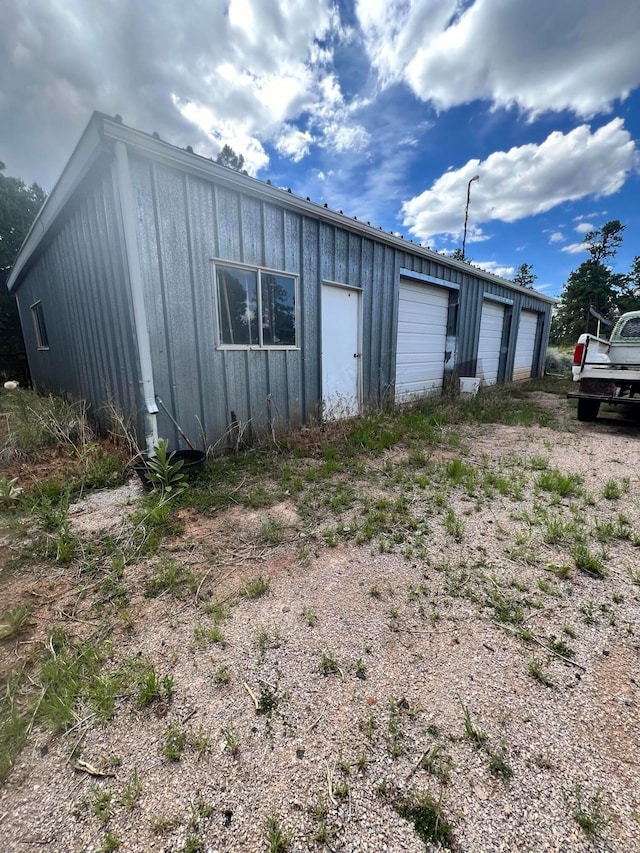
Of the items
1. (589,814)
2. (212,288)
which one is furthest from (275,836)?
(212,288)

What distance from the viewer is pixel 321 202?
15.0ft

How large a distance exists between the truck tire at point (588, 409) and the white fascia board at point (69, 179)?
7.09 metres

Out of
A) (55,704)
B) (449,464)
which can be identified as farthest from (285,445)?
(55,704)

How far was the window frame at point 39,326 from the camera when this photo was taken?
778 centimetres

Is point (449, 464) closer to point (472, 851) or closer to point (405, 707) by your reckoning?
point (405, 707)

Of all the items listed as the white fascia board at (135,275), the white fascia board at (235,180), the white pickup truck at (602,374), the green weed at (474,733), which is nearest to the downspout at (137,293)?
the white fascia board at (135,275)

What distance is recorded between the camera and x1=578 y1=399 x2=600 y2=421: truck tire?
5418mm

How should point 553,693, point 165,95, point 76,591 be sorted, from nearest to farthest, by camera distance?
point 553,693, point 76,591, point 165,95

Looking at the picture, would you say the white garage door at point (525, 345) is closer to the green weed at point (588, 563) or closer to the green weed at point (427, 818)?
the green weed at point (588, 563)

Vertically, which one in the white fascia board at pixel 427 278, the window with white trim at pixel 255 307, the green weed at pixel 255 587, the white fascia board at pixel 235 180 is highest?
the white fascia board at pixel 235 180

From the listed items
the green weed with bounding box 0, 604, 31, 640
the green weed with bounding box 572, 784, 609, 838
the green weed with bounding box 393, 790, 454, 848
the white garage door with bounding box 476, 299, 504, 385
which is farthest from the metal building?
the green weed with bounding box 572, 784, 609, 838

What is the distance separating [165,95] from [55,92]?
228 cm

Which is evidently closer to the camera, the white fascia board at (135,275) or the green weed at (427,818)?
the green weed at (427,818)

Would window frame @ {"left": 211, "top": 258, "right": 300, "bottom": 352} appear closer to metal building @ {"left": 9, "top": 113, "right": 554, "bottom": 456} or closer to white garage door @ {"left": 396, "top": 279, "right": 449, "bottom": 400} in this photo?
metal building @ {"left": 9, "top": 113, "right": 554, "bottom": 456}
